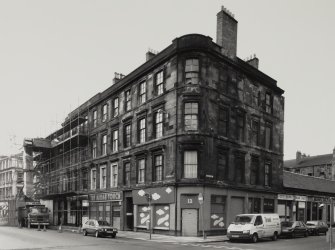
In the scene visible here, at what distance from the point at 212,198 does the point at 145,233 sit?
639cm

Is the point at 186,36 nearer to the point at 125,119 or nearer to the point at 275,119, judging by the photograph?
the point at 125,119

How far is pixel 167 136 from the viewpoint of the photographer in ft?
100

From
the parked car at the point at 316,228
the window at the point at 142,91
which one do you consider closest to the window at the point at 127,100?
the window at the point at 142,91

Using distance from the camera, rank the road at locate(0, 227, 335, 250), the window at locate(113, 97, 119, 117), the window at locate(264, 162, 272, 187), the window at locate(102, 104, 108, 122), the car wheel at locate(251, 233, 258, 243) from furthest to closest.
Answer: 1. the window at locate(102, 104, 108, 122)
2. the window at locate(113, 97, 119, 117)
3. the window at locate(264, 162, 272, 187)
4. the car wheel at locate(251, 233, 258, 243)
5. the road at locate(0, 227, 335, 250)

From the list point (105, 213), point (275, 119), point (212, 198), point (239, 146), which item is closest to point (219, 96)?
point (239, 146)

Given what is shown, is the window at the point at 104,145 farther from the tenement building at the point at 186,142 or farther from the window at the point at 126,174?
the window at the point at 126,174

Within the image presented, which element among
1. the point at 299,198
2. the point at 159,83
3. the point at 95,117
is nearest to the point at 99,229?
the point at 159,83

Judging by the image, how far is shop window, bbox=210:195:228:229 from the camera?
29.7 metres

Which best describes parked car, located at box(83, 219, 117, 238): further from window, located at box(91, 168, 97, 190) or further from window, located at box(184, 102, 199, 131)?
window, located at box(91, 168, 97, 190)

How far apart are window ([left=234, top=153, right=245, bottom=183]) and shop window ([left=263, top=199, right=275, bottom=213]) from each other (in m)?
4.76

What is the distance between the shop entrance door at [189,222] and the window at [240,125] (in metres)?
8.14

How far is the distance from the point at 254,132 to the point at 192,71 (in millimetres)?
9447

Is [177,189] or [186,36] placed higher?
[186,36]

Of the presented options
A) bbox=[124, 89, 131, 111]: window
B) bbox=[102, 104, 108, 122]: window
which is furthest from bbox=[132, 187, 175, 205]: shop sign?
bbox=[102, 104, 108, 122]: window
